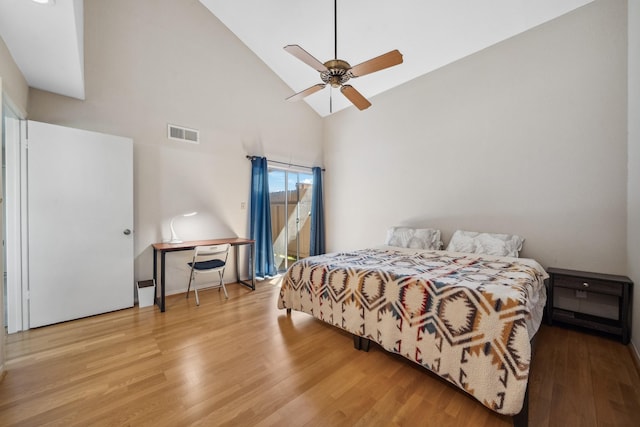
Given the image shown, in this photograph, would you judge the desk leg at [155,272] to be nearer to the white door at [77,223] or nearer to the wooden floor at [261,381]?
the white door at [77,223]

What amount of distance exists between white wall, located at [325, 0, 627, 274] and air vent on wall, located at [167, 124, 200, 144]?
2.76 metres

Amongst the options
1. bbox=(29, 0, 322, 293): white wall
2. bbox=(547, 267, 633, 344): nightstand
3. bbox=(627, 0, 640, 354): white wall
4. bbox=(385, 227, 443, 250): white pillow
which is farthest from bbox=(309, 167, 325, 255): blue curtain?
bbox=(627, 0, 640, 354): white wall

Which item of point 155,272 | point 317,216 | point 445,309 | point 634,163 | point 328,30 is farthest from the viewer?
point 317,216

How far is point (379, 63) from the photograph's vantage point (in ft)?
6.41

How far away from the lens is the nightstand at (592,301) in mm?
2078

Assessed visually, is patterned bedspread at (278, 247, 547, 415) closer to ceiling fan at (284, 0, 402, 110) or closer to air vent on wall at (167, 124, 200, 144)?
ceiling fan at (284, 0, 402, 110)

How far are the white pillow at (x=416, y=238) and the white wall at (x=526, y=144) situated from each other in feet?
0.79

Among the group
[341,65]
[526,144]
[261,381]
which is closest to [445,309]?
[261,381]

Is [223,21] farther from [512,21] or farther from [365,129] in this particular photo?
[512,21]

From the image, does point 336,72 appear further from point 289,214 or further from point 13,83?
point 289,214

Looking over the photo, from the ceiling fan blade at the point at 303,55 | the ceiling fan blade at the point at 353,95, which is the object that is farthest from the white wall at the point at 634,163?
the ceiling fan blade at the point at 303,55

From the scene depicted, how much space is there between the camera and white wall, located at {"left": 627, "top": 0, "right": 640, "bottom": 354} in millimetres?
1967

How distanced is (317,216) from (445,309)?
11.2 feet

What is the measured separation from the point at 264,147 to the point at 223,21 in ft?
6.04
